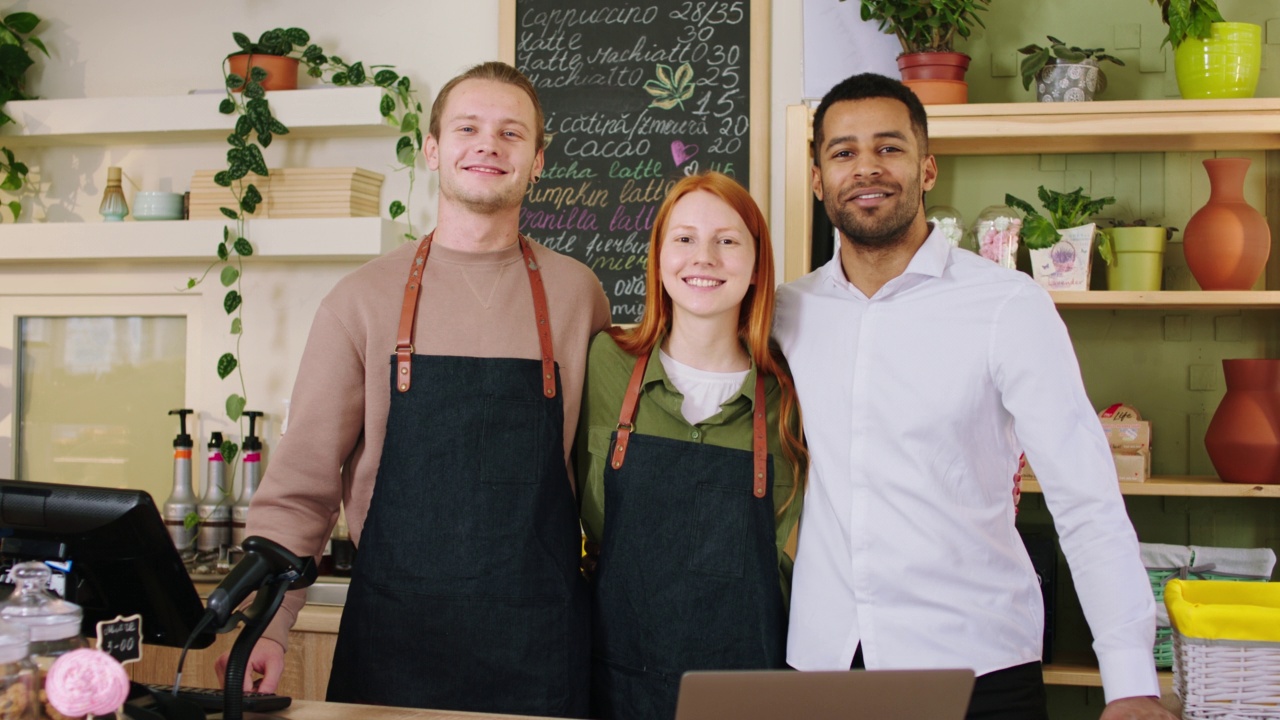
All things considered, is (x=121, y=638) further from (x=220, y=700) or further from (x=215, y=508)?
(x=215, y=508)

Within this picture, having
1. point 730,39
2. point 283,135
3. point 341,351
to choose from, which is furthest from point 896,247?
point 283,135

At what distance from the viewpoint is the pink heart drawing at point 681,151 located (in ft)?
Answer: 10.1

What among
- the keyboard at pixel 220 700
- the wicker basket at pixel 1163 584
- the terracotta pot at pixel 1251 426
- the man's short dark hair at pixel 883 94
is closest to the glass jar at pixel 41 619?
the keyboard at pixel 220 700

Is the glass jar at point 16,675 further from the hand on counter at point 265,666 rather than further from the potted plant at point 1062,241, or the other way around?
the potted plant at point 1062,241

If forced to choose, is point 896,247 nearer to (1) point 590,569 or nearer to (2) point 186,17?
(1) point 590,569

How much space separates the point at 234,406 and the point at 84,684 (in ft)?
6.96

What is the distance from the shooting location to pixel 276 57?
3.11m

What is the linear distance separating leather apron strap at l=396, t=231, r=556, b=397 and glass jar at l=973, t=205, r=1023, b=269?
1.34 meters

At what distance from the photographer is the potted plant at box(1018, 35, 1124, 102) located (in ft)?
9.00

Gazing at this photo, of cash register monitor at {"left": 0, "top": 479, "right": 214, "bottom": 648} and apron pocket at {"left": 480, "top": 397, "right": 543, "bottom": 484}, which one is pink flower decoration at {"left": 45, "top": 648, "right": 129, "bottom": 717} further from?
apron pocket at {"left": 480, "top": 397, "right": 543, "bottom": 484}

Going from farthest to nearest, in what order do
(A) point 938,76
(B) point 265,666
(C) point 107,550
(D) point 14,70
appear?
(D) point 14,70 < (A) point 938,76 < (B) point 265,666 < (C) point 107,550

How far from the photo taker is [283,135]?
10.5ft

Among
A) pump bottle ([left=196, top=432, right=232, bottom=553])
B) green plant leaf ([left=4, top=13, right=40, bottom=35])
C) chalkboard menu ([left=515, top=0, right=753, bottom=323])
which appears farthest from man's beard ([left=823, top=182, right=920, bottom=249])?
green plant leaf ([left=4, top=13, right=40, bottom=35])

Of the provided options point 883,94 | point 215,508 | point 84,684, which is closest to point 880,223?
point 883,94
